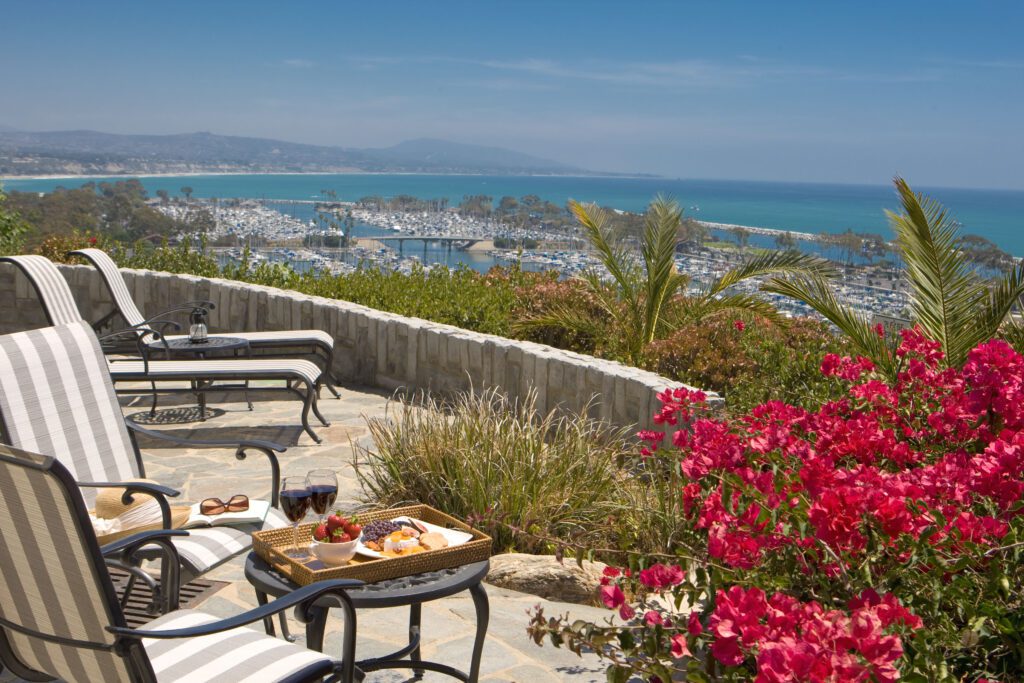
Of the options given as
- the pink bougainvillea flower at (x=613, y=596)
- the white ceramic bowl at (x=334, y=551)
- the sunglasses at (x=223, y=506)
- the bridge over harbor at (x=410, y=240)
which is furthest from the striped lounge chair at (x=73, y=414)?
the bridge over harbor at (x=410, y=240)

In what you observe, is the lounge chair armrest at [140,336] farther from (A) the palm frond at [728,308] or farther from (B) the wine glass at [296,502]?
(B) the wine glass at [296,502]

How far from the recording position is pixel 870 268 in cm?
877

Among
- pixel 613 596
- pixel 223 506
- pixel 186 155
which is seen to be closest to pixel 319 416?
pixel 223 506

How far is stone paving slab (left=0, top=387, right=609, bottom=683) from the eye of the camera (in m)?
3.67

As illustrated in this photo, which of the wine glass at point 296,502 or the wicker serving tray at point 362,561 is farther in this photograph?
the wine glass at point 296,502

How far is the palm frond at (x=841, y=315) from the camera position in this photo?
636cm

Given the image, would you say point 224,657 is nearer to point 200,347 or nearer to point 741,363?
point 741,363

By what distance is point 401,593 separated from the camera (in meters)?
2.91

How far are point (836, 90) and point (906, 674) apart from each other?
19925 cm

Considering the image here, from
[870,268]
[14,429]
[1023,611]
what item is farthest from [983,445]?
[870,268]

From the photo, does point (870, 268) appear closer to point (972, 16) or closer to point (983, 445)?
point (983, 445)

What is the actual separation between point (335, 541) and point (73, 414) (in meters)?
1.99

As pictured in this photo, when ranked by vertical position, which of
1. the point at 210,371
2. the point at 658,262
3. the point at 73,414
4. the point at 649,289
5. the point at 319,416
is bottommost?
the point at 319,416

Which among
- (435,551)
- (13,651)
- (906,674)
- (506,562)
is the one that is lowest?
(506,562)
